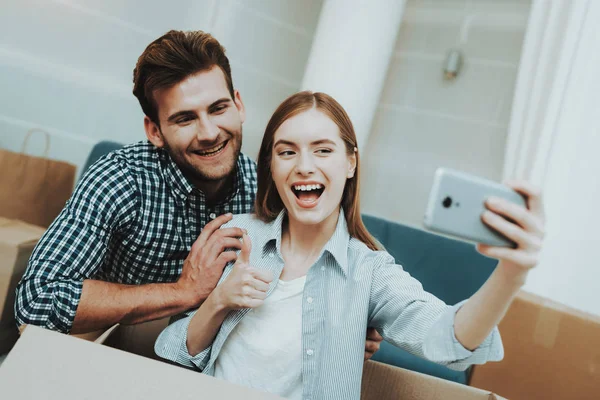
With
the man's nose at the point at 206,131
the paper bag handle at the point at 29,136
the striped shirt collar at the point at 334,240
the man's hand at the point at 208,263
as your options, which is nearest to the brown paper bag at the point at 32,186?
the paper bag handle at the point at 29,136

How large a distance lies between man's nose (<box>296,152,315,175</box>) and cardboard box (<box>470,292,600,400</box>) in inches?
40.4

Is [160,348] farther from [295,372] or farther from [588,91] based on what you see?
[588,91]

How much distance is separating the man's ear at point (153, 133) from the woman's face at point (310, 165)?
435mm

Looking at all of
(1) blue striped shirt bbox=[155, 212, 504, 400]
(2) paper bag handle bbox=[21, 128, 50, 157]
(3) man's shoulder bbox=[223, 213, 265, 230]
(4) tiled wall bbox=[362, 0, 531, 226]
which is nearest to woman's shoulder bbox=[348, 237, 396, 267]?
(1) blue striped shirt bbox=[155, 212, 504, 400]

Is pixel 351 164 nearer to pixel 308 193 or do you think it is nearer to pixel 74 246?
pixel 308 193

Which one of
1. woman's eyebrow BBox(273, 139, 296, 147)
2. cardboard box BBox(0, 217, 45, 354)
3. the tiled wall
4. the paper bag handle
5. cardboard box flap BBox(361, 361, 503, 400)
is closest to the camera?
cardboard box flap BBox(361, 361, 503, 400)

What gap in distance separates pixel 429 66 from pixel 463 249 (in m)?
1.30

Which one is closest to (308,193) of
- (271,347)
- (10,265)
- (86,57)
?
(271,347)

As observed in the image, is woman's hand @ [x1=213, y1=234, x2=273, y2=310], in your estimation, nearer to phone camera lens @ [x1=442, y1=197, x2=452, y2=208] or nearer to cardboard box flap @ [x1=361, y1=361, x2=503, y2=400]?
cardboard box flap @ [x1=361, y1=361, x2=503, y2=400]

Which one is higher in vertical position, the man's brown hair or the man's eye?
the man's brown hair

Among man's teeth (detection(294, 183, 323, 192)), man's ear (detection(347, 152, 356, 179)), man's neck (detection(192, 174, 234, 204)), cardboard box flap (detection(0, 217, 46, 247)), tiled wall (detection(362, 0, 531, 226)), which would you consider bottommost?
cardboard box flap (detection(0, 217, 46, 247))

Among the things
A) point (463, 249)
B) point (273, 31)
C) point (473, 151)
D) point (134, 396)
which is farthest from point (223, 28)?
point (134, 396)

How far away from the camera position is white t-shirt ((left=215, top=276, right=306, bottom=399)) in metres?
0.89

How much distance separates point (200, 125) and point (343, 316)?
24.5 inches
